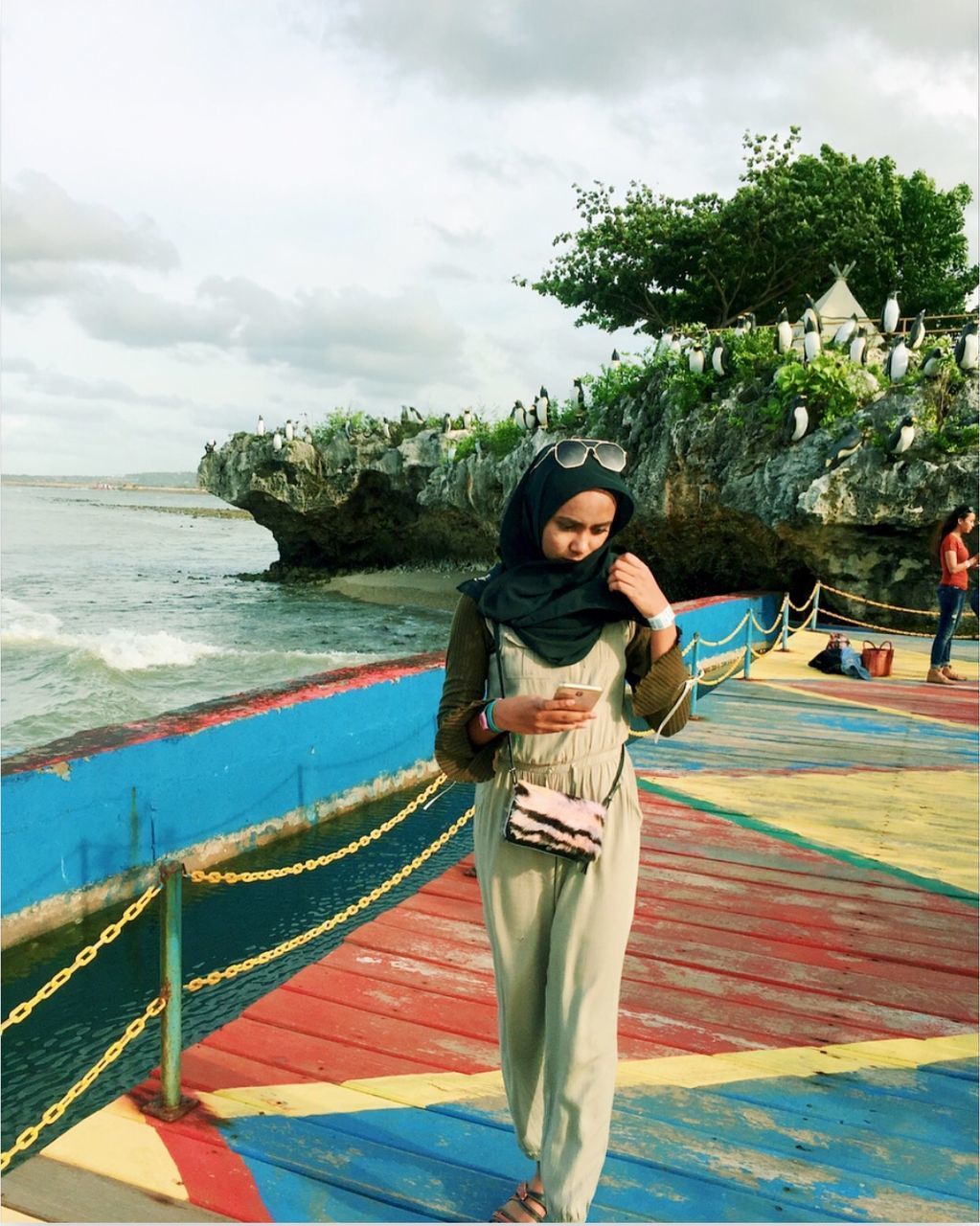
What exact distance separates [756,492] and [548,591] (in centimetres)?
1613

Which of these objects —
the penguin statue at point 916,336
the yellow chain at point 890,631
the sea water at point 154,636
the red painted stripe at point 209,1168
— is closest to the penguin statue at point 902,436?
the penguin statue at point 916,336

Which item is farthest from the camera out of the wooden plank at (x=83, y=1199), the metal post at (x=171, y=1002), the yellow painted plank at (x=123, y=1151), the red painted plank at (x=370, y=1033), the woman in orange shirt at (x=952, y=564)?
the woman in orange shirt at (x=952, y=564)

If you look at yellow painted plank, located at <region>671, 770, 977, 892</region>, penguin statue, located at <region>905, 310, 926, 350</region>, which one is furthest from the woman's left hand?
penguin statue, located at <region>905, 310, 926, 350</region>

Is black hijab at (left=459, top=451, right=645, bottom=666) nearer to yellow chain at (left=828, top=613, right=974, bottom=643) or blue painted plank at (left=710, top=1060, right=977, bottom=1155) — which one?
blue painted plank at (left=710, top=1060, right=977, bottom=1155)

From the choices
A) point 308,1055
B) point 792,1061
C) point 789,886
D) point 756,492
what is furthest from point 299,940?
point 756,492

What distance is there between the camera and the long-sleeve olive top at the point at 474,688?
218 centimetres

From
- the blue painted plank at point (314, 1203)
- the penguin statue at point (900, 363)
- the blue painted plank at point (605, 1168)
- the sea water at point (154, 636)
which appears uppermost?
the penguin statue at point (900, 363)

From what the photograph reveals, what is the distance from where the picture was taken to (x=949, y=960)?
13.5 feet

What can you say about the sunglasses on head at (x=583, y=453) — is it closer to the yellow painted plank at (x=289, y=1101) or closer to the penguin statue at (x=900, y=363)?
→ the yellow painted plank at (x=289, y=1101)

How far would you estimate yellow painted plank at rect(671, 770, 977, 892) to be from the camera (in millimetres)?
5414

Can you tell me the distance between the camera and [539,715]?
2.00 m

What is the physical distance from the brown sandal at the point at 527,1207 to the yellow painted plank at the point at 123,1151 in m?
0.84

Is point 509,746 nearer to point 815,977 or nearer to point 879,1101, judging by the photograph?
point 879,1101

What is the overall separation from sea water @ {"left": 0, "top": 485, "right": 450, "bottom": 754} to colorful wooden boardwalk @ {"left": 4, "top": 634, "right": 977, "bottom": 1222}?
6.16 m
